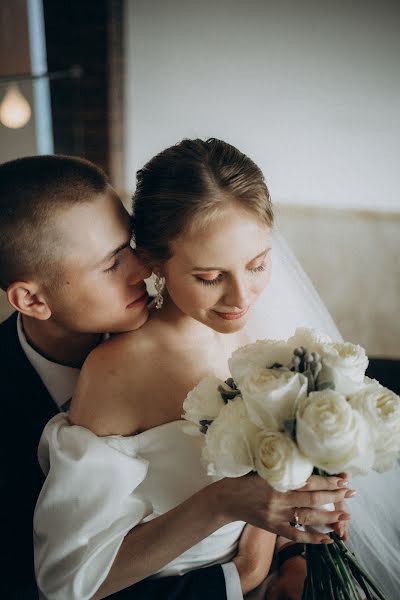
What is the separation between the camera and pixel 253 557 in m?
1.18

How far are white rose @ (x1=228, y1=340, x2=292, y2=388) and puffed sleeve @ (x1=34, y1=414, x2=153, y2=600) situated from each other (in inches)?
13.0

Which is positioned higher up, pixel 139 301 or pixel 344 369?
pixel 344 369

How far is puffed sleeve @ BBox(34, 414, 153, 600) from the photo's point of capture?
0.97 m

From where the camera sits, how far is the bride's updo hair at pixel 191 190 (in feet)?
3.25

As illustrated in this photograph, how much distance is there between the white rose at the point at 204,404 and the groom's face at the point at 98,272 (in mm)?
333

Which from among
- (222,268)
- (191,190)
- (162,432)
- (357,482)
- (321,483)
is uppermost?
(191,190)

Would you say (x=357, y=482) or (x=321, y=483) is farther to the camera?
(x=357, y=482)

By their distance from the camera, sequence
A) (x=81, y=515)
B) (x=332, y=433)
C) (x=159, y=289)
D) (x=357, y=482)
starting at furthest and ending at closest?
(x=357, y=482) < (x=159, y=289) < (x=81, y=515) < (x=332, y=433)

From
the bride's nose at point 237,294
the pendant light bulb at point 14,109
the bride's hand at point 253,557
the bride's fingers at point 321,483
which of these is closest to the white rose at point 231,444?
the bride's fingers at point 321,483

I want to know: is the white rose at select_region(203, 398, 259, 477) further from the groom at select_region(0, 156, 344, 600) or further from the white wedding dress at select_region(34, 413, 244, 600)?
the groom at select_region(0, 156, 344, 600)

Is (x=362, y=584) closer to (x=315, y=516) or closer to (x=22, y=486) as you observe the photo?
(x=315, y=516)

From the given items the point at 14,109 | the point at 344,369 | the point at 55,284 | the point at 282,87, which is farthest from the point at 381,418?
the point at 282,87

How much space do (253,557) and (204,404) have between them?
55 centimetres

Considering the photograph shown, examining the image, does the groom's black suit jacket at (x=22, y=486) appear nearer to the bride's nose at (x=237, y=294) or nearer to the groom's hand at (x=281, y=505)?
the groom's hand at (x=281, y=505)
